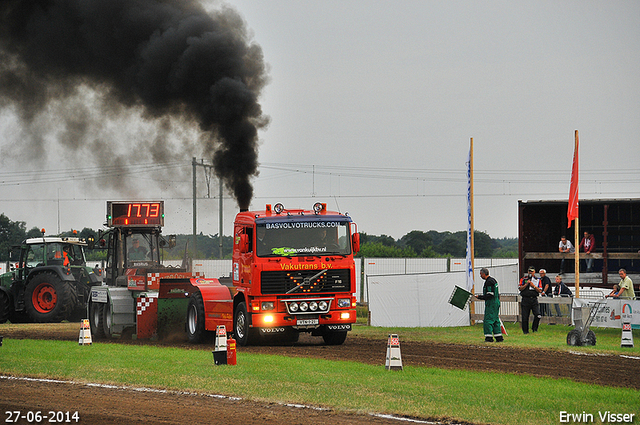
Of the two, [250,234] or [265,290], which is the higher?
[250,234]

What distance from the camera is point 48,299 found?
25312 mm

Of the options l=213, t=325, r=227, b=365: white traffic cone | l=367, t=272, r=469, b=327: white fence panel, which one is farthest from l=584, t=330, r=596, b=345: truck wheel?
l=367, t=272, r=469, b=327: white fence panel

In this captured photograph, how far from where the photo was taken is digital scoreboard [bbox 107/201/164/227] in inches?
822

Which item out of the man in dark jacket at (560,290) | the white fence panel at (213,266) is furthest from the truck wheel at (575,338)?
the white fence panel at (213,266)

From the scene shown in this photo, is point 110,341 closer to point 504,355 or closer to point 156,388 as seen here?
point 156,388

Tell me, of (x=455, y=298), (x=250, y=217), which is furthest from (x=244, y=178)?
(x=455, y=298)

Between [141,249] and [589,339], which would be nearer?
[589,339]

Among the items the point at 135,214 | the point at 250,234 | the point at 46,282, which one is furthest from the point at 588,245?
the point at 46,282

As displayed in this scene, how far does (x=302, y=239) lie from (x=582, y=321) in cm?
683

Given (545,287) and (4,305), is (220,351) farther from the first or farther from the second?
(4,305)

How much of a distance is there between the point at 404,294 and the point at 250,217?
10595mm

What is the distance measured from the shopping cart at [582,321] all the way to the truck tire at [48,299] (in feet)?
52.0

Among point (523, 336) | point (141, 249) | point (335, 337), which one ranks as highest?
point (141, 249)

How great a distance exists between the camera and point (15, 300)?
26359 millimetres
